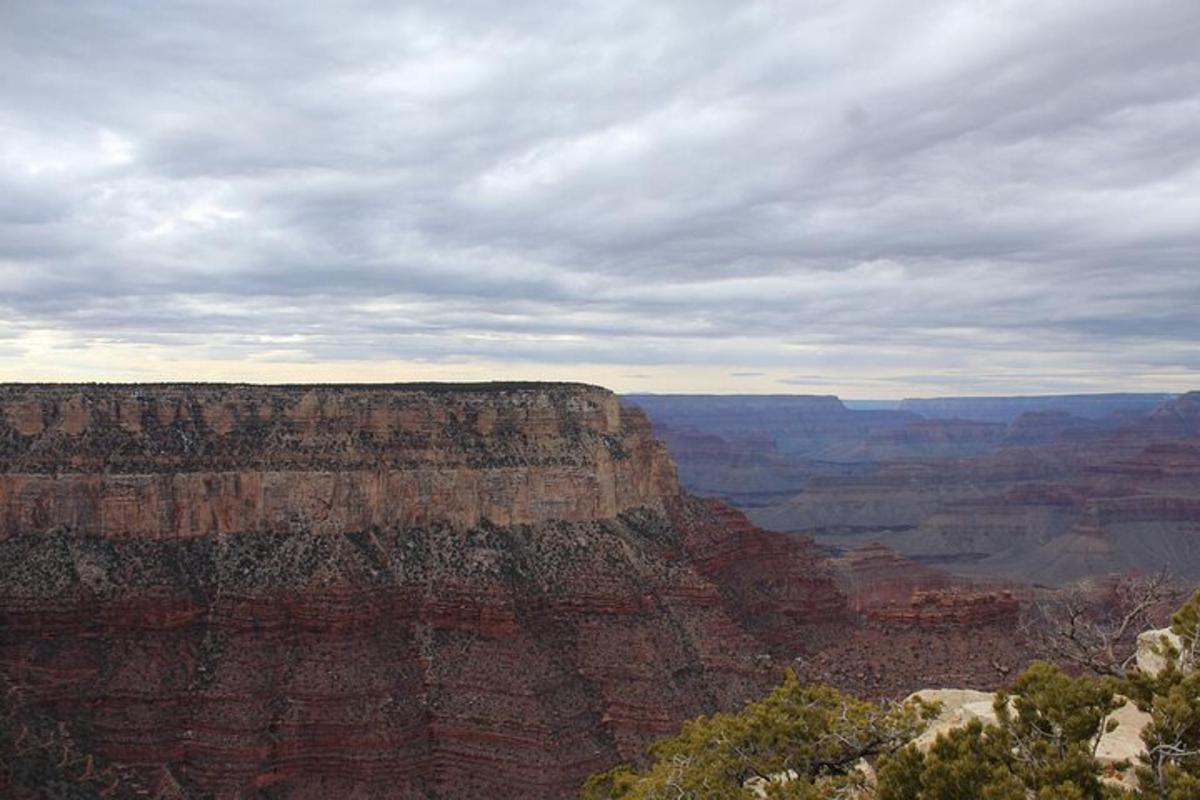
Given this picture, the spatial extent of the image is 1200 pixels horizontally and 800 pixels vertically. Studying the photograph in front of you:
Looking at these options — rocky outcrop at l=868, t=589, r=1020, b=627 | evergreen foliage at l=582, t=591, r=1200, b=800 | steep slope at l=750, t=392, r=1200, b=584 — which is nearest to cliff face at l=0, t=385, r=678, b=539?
rocky outcrop at l=868, t=589, r=1020, b=627

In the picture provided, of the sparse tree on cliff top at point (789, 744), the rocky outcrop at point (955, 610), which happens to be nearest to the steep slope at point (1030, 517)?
the rocky outcrop at point (955, 610)

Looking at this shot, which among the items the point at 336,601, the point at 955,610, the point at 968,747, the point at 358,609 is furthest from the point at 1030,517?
the point at 968,747

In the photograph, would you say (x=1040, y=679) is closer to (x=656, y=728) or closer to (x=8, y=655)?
(x=656, y=728)

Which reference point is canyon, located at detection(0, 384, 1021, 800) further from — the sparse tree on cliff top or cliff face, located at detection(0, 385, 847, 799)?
the sparse tree on cliff top

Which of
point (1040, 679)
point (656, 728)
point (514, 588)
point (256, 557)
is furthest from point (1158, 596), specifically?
point (256, 557)

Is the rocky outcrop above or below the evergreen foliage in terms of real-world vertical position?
below
